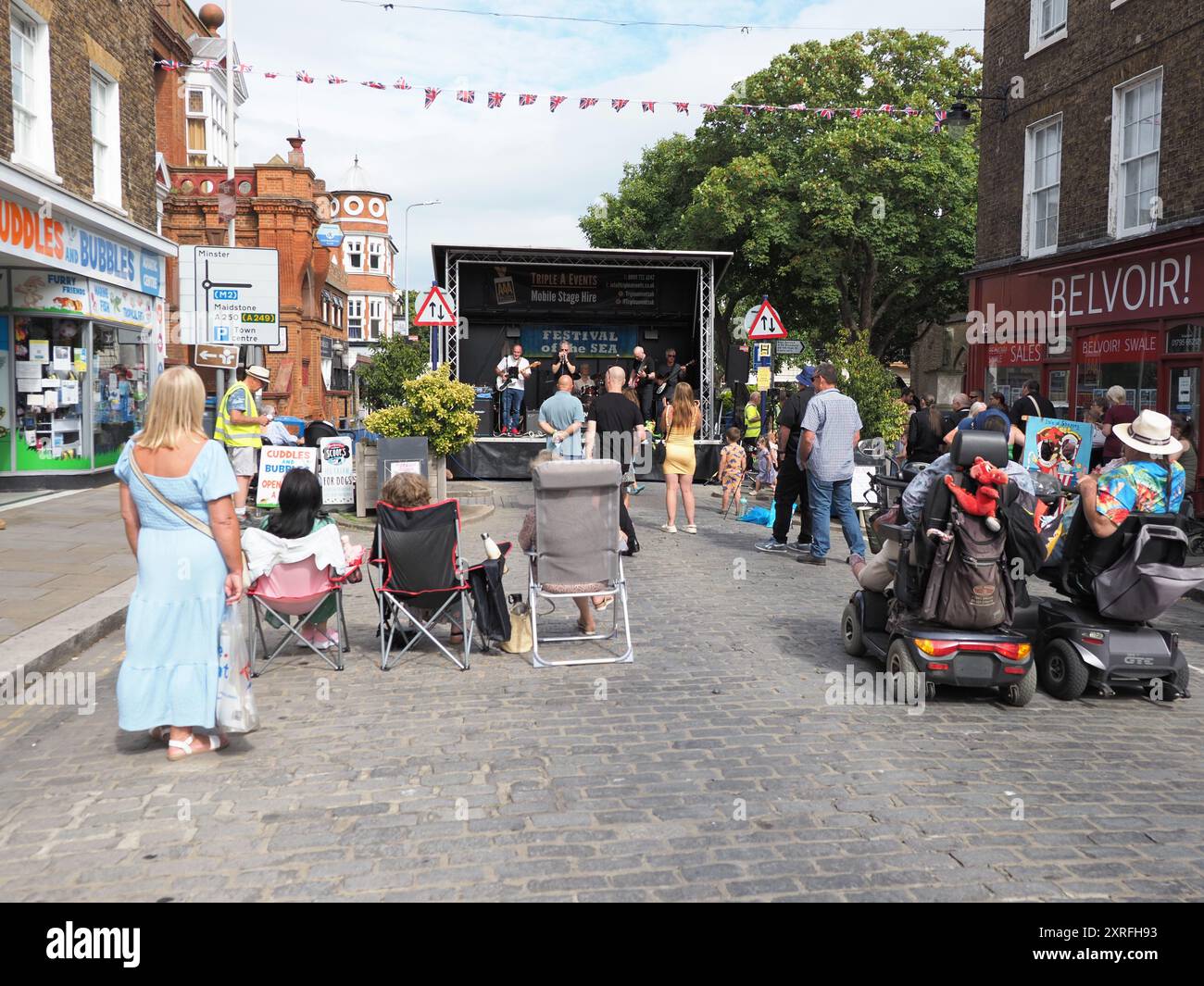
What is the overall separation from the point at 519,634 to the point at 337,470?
278 inches

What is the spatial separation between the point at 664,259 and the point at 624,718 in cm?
1562

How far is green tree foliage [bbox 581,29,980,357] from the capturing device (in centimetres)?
2906

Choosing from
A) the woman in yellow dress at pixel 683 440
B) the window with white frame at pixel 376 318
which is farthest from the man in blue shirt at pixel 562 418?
the window with white frame at pixel 376 318

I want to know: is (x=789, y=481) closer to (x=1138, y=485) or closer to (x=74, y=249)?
(x=1138, y=485)

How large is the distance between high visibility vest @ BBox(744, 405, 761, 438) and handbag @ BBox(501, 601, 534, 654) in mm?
12225

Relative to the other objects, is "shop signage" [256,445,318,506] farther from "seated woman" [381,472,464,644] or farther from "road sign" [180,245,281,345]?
"seated woman" [381,472,464,644]

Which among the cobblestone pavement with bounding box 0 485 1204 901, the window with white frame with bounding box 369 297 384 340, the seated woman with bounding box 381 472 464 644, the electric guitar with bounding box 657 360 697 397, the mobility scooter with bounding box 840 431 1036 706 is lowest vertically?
the cobblestone pavement with bounding box 0 485 1204 901

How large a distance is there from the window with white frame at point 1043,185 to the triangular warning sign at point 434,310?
10355 millimetres

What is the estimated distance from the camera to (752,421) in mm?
18922

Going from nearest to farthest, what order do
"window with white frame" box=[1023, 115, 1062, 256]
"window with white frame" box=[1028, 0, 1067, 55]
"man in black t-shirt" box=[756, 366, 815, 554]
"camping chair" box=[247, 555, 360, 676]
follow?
"camping chair" box=[247, 555, 360, 676] < "man in black t-shirt" box=[756, 366, 815, 554] < "window with white frame" box=[1028, 0, 1067, 55] < "window with white frame" box=[1023, 115, 1062, 256]

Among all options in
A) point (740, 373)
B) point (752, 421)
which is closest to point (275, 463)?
point (752, 421)

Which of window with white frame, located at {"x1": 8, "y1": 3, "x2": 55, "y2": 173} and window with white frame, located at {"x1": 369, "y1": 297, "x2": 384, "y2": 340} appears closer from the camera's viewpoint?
window with white frame, located at {"x1": 8, "y1": 3, "x2": 55, "y2": 173}

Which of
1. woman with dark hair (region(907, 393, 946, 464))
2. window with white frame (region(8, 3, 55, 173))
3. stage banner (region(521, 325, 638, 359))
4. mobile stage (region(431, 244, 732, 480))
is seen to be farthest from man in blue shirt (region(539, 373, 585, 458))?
stage banner (region(521, 325, 638, 359))

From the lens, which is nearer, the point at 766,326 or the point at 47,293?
the point at 47,293
